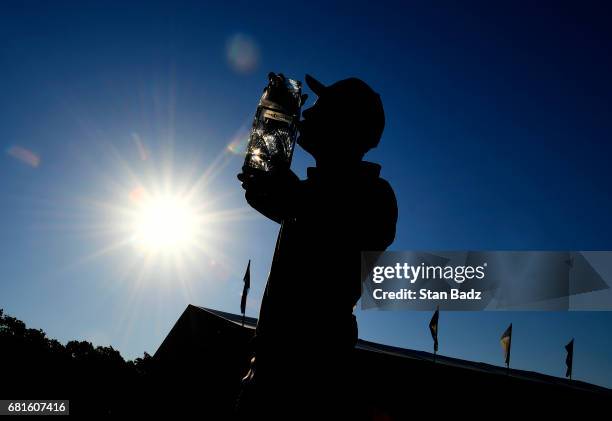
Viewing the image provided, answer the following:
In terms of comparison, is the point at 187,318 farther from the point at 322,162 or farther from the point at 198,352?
the point at 322,162

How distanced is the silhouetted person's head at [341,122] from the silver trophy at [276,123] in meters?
0.13

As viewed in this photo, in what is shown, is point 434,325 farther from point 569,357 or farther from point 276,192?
point 276,192

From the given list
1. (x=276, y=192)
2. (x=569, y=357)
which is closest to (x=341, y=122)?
(x=276, y=192)

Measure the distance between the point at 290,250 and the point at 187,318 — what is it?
56.7ft

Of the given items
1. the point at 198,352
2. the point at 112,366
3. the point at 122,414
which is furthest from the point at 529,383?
the point at 112,366

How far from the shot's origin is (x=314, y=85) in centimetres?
194

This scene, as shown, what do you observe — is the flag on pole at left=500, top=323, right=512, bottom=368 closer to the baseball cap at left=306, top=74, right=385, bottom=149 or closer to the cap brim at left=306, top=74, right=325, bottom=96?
the baseball cap at left=306, top=74, right=385, bottom=149

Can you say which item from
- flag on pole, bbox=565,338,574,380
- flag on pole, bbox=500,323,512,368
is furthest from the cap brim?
flag on pole, bbox=565,338,574,380

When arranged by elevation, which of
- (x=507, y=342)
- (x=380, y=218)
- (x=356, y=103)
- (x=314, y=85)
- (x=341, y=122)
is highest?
(x=314, y=85)

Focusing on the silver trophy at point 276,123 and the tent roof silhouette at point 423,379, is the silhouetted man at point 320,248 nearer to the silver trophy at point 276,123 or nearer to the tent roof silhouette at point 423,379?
the silver trophy at point 276,123

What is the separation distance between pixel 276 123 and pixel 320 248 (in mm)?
885

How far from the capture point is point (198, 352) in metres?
15.3

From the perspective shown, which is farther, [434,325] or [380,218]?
[434,325]

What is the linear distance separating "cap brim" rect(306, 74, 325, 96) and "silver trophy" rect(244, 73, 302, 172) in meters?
0.20
